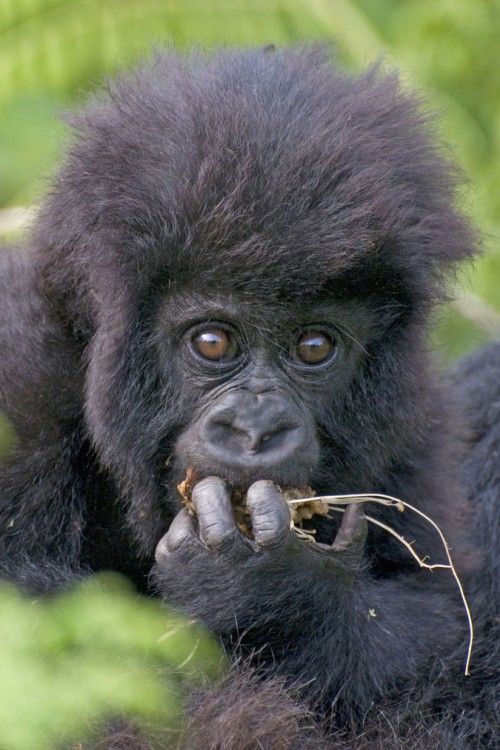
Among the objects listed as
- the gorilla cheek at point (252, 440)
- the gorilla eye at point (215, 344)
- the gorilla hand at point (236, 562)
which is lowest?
the gorilla hand at point (236, 562)

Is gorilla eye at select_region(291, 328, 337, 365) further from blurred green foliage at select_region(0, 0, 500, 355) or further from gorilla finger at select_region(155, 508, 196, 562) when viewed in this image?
blurred green foliage at select_region(0, 0, 500, 355)

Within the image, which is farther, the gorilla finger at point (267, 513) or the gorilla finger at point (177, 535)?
the gorilla finger at point (177, 535)

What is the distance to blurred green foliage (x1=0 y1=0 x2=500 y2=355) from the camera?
5.30 m

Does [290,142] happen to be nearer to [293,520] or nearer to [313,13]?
[293,520]

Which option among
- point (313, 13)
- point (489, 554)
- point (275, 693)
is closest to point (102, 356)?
point (275, 693)

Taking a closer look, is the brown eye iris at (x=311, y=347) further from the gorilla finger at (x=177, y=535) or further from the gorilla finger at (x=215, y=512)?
the gorilla finger at (x=177, y=535)

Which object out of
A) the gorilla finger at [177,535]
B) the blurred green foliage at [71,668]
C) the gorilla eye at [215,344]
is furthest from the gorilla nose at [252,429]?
the blurred green foliage at [71,668]

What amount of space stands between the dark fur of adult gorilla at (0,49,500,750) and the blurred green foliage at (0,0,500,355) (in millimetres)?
1515

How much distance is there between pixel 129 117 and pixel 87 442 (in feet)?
3.47

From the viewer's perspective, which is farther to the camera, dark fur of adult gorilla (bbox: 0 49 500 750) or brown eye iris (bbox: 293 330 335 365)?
brown eye iris (bbox: 293 330 335 365)

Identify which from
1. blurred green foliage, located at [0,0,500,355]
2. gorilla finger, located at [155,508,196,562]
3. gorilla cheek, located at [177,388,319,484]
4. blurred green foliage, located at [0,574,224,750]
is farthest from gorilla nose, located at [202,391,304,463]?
blurred green foliage, located at [0,0,500,355]

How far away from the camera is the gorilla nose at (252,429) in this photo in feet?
10.8

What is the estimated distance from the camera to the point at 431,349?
3.94 meters

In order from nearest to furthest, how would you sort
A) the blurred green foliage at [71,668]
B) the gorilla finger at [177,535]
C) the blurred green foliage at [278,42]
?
1. the blurred green foliage at [71,668]
2. the gorilla finger at [177,535]
3. the blurred green foliage at [278,42]
